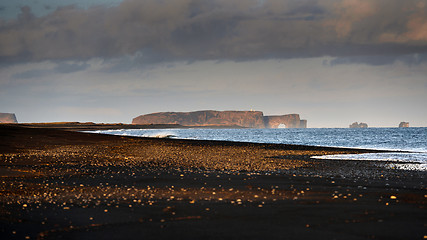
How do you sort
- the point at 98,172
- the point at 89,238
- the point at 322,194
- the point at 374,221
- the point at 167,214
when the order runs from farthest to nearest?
the point at 98,172, the point at 322,194, the point at 167,214, the point at 374,221, the point at 89,238

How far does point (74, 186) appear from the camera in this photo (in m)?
11.7

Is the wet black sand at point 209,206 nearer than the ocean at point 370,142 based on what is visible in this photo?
Yes

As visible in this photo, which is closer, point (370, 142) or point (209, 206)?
point (209, 206)

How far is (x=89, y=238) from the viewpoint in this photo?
6008 millimetres

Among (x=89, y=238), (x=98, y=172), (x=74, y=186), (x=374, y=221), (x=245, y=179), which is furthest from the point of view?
(x=98, y=172)

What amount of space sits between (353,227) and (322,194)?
3.67m

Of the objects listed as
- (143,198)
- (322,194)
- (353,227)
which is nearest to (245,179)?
(322,194)

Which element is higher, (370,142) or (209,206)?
(370,142)

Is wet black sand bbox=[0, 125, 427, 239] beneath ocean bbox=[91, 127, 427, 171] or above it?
beneath

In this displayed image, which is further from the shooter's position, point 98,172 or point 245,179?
point 98,172

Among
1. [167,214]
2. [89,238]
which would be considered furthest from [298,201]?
[89,238]

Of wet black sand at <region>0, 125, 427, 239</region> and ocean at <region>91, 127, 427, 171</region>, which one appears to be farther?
ocean at <region>91, 127, 427, 171</region>

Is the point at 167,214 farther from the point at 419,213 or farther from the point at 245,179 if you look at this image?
the point at 245,179

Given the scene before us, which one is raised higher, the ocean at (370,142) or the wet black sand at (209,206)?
the ocean at (370,142)
